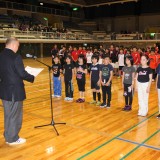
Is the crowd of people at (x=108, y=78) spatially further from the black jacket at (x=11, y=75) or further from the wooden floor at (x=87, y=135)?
the black jacket at (x=11, y=75)

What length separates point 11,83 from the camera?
162 inches

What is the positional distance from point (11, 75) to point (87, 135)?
1.95 m

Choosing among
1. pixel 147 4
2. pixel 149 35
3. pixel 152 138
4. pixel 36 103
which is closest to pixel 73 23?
pixel 147 4

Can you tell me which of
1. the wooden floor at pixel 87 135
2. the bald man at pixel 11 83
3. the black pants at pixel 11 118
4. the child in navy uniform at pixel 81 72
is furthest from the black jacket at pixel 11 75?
the child in navy uniform at pixel 81 72

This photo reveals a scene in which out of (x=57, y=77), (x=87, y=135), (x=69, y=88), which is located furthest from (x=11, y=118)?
(x=57, y=77)

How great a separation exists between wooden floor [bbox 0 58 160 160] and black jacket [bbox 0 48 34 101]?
0.99 m

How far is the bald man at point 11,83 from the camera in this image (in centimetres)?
409

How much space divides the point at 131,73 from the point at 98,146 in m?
2.66

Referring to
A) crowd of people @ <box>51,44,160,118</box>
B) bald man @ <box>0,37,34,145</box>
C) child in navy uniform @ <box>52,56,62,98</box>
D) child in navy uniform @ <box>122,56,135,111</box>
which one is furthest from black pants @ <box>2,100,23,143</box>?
child in navy uniform @ <box>52,56,62,98</box>

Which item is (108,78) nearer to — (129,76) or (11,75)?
(129,76)

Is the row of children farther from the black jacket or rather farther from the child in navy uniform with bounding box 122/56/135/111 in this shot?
the black jacket

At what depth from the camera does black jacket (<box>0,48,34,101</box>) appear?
4078mm

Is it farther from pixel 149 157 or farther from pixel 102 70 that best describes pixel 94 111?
pixel 149 157

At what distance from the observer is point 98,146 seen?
4289mm
